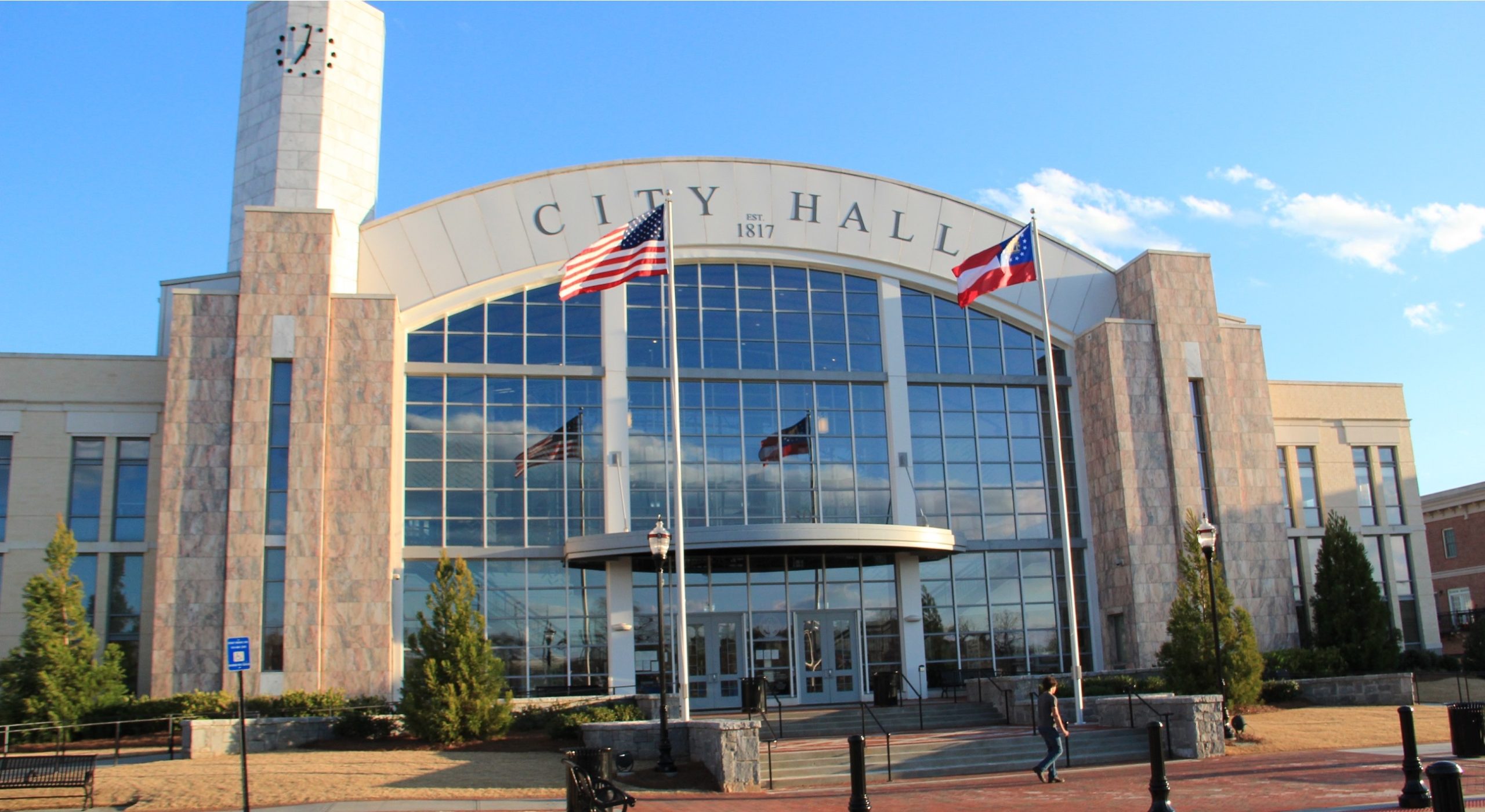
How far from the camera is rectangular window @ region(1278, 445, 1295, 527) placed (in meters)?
34.2

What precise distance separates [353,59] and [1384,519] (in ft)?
140

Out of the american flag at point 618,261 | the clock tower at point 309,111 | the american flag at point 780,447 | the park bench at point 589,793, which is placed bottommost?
the park bench at point 589,793

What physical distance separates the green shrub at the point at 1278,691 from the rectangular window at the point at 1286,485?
266 inches

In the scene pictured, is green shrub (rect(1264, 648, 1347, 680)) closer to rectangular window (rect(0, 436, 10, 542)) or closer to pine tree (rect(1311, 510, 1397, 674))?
pine tree (rect(1311, 510, 1397, 674))

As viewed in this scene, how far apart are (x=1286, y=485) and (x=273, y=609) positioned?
2781cm

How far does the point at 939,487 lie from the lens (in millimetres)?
31984

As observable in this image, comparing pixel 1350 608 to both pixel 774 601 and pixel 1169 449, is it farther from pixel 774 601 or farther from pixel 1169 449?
pixel 774 601

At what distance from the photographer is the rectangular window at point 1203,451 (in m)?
31.7

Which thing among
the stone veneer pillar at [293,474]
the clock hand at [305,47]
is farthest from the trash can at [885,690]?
the clock hand at [305,47]

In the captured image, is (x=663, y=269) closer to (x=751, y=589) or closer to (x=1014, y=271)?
(x=1014, y=271)

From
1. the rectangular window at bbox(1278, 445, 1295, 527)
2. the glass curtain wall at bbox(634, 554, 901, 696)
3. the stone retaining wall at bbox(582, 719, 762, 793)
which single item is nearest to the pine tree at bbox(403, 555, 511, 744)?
the stone retaining wall at bbox(582, 719, 762, 793)

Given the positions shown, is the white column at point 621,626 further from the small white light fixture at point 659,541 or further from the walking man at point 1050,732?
the walking man at point 1050,732

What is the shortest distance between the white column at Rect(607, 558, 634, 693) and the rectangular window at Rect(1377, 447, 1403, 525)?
75.3ft

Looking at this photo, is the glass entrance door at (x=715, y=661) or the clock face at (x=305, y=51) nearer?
the glass entrance door at (x=715, y=661)
